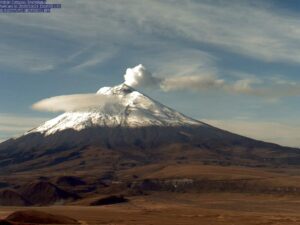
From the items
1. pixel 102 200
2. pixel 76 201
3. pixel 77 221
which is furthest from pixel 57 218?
pixel 76 201

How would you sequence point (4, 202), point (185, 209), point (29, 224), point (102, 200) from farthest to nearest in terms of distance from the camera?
1. point (4, 202)
2. point (102, 200)
3. point (185, 209)
4. point (29, 224)

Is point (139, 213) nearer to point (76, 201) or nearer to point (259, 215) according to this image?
point (259, 215)

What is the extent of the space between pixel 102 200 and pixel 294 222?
263 feet

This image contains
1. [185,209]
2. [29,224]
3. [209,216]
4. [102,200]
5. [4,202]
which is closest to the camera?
[29,224]

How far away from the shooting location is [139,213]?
5571 inches

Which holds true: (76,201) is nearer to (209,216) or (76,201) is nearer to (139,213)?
(139,213)

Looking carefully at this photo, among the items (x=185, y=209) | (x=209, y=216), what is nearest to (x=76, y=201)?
(x=185, y=209)

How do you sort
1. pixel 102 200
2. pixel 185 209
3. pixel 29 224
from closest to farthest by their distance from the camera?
pixel 29 224 → pixel 185 209 → pixel 102 200

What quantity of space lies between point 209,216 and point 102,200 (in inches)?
2279

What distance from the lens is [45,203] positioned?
199750mm

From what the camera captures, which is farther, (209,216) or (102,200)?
(102,200)

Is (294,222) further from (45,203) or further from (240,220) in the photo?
(45,203)

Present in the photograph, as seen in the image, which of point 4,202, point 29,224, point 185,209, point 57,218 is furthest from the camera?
point 4,202

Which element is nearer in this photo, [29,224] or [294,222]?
[29,224]
